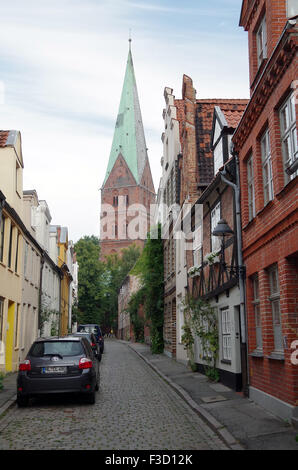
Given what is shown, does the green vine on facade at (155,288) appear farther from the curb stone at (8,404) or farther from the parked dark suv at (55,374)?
the parked dark suv at (55,374)

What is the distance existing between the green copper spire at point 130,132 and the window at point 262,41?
8238cm

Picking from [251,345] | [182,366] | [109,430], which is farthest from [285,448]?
[182,366]

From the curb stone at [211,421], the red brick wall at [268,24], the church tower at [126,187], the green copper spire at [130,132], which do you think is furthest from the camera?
the church tower at [126,187]

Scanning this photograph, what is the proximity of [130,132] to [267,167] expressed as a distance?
284 feet

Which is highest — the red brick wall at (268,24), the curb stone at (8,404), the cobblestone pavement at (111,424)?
the red brick wall at (268,24)

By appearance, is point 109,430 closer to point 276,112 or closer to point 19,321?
point 276,112

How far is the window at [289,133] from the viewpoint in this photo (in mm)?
8558

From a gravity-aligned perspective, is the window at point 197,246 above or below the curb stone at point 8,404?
above

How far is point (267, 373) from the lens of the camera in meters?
9.95

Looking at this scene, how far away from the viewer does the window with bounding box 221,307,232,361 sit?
1378cm

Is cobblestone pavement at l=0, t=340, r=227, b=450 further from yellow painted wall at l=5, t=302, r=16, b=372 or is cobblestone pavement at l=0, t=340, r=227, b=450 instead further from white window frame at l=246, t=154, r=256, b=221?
yellow painted wall at l=5, t=302, r=16, b=372

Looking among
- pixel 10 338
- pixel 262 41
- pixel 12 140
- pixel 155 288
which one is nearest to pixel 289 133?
pixel 262 41

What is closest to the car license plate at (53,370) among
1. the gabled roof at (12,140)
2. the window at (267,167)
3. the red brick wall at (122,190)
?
the window at (267,167)

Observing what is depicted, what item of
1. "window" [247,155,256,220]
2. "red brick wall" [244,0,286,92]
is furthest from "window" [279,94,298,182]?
"window" [247,155,256,220]
